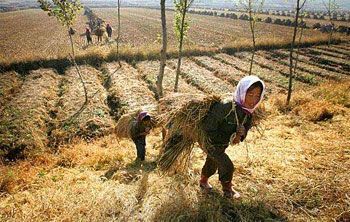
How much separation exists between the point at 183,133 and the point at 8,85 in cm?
1357

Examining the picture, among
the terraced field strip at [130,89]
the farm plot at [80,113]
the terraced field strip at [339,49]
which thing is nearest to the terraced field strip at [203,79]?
the terraced field strip at [130,89]

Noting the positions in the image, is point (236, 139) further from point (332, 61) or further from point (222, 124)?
point (332, 61)

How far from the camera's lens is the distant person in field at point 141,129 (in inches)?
Answer: 233

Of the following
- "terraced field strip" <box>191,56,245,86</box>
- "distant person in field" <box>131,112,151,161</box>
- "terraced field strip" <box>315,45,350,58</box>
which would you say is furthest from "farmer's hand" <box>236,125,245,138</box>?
"terraced field strip" <box>315,45,350,58</box>

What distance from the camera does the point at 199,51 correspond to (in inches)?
885

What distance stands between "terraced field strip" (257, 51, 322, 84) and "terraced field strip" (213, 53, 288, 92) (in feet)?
2.20

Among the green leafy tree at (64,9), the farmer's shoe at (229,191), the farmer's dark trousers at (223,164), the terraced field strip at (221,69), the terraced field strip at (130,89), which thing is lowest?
the terraced field strip at (130,89)

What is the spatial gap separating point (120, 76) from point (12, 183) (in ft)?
38.7

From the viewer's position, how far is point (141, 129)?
6.06m

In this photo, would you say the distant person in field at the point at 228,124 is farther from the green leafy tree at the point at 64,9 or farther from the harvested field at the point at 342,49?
the harvested field at the point at 342,49

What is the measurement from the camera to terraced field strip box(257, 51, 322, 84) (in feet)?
55.6

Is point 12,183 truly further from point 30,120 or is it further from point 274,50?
point 274,50

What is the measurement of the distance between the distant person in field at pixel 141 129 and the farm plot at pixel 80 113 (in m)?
4.41

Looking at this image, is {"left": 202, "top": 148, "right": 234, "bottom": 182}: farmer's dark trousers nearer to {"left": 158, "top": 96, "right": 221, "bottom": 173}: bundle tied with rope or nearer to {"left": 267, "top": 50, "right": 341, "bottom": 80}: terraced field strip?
{"left": 158, "top": 96, "right": 221, "bottom": 173}: bundle tied with rope
